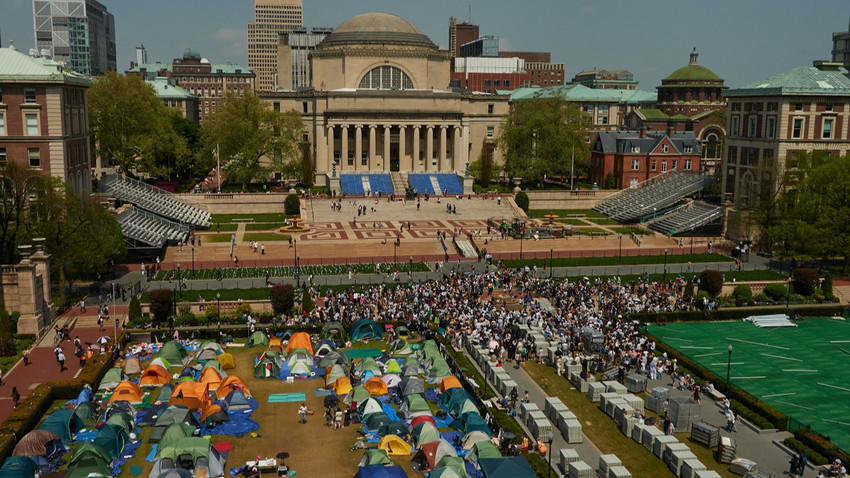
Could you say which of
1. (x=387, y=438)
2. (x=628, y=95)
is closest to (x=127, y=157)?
(x=387, y=438)

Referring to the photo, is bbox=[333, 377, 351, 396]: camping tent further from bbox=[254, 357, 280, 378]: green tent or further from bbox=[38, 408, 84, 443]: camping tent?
bbox=[38, 408, 84, 443]: camping tent

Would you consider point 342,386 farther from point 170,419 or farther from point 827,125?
point 827,125

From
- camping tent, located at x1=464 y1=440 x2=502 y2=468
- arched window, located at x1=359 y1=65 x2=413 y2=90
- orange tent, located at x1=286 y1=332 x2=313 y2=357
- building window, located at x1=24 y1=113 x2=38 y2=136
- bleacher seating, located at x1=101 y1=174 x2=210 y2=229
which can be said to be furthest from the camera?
arched window, located at x1=359 y1=65 x2=413 y2=90

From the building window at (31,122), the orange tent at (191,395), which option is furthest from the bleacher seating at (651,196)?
the orange tent at (191,395)

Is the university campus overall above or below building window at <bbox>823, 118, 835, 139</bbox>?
below

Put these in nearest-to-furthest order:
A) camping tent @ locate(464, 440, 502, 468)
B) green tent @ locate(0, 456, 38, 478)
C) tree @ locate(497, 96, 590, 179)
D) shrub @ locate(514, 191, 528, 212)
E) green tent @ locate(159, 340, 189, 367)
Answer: green tent @ locate(0, 456, 38, 478) → camping tent @ locate(464, 440, 502, 468) → green tent @ locate(159, 340, 189, 367) → shrub @ locate(514, 191, 528, 212) → tree @ locate(497, 96, 590, 179)

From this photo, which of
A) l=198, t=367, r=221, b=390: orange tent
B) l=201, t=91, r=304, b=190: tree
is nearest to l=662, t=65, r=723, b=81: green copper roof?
l=201, t=91, r=304, b=190: tree

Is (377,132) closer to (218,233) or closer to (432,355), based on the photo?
(218,233)
